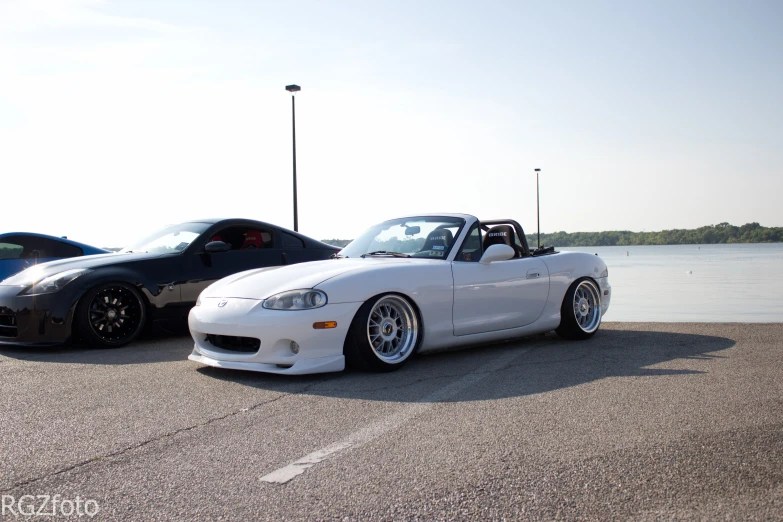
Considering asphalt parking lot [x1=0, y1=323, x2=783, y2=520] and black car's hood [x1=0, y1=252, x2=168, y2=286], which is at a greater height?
black car's hood [x1=0, y1=252, x2=168, y2=286]

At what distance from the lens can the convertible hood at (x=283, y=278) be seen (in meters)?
5.82

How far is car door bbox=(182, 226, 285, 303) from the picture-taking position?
8430 mm

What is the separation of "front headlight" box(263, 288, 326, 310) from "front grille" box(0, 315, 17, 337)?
344 cm

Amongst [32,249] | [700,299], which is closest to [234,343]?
[32,249]

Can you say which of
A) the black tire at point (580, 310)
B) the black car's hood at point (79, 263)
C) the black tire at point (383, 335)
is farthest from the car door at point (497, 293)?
the black car's hood at point (79, 263)

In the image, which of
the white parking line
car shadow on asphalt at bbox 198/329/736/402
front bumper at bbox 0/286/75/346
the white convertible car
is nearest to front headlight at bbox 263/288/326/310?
the white convertible car

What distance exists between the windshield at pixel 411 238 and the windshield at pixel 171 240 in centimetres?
226

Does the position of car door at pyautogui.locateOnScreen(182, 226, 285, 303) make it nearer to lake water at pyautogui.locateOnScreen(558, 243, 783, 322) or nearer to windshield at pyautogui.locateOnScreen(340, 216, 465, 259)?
windshield at pyautogui.locateOnScreen(340, 216, 465, 259)

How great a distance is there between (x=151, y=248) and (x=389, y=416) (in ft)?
17.5

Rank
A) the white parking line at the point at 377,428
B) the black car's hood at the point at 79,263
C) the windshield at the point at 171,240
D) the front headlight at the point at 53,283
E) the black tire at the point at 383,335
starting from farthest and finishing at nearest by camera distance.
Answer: the windshield at the point at 171,240 < the black car's hood at the point at 79,263 < the front headlight at the point at 53,283 < the black tire at the point at 383,335 < the white parking line at the point at 377,428

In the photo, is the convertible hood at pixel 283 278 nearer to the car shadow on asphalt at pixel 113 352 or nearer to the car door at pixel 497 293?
the car door at pixel 497 293

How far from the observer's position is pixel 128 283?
789 cm

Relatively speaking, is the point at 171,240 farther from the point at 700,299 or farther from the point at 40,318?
the point at 700,299

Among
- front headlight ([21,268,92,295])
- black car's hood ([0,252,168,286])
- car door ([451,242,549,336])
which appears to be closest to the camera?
car door ([451,242,549,336])
